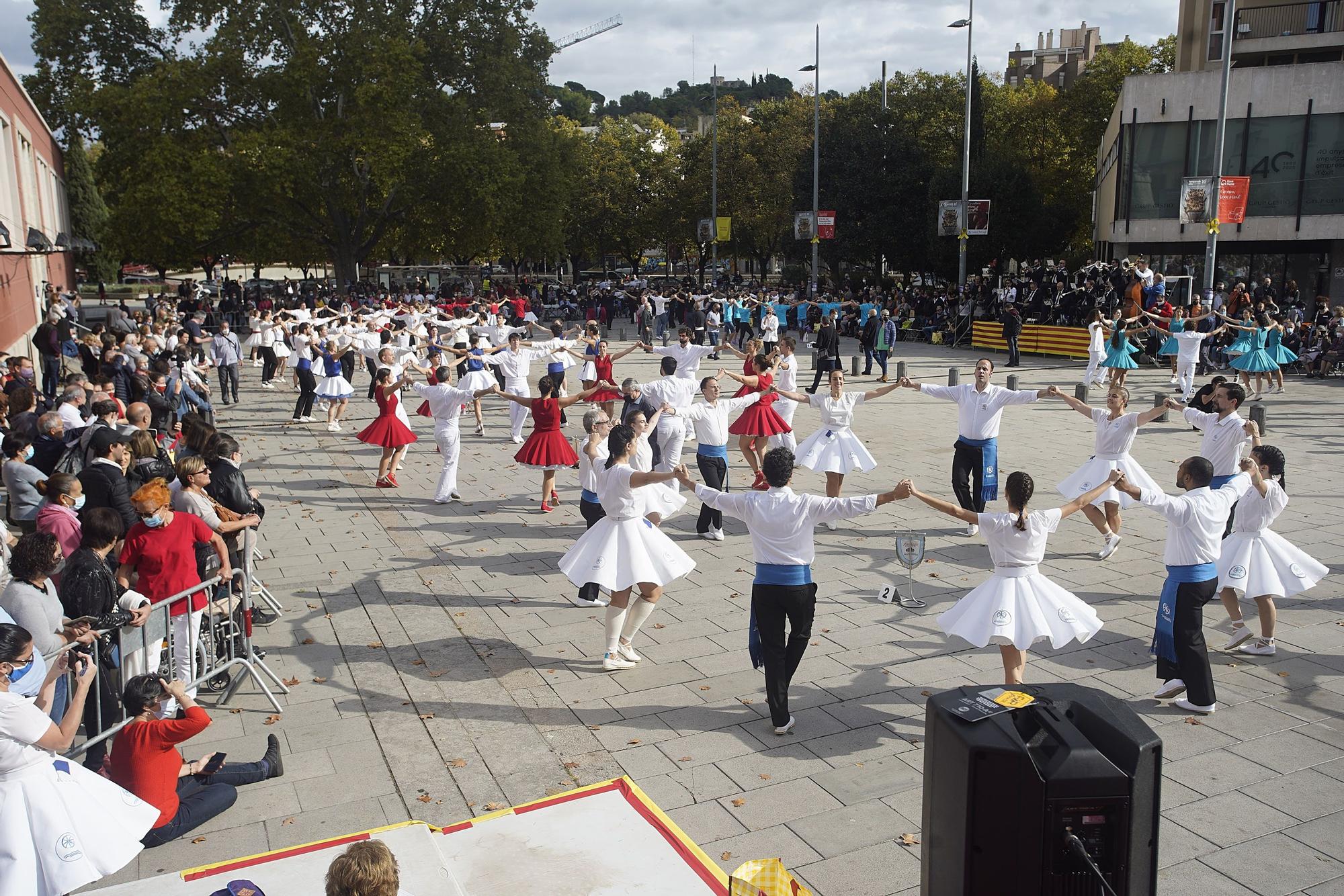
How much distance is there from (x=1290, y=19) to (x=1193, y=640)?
43.7 meters

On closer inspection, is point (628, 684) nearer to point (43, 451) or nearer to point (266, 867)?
point (266, 867)

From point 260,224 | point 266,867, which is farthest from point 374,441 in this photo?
point 260,224

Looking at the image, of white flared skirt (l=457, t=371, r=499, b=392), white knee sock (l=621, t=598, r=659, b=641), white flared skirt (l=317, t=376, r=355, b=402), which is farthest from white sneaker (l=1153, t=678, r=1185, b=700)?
white flared skirt (l=317, t=376, r=355, b=402)

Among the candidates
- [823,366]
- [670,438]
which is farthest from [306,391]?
[670,438]

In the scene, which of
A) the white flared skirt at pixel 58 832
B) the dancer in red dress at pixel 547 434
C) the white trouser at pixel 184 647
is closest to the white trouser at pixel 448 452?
the dancer in red dress at pixel 547 434

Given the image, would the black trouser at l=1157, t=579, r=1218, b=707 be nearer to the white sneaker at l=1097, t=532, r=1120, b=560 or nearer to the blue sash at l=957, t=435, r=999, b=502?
the white sneaker at l=1097, t=532, r=1120, b=560

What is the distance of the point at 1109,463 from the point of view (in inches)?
407

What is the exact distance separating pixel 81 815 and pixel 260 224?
41070 millimetres

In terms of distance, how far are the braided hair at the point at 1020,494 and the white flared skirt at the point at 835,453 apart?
5389 mm

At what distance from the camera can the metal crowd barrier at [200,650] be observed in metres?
6.43

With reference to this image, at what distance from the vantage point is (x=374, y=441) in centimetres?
1396

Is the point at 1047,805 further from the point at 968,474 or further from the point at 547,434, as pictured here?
the point at 547,434

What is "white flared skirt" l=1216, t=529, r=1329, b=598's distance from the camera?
308 inches

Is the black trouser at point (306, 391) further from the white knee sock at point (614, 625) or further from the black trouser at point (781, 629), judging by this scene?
the black trouser at point (781, 629)
